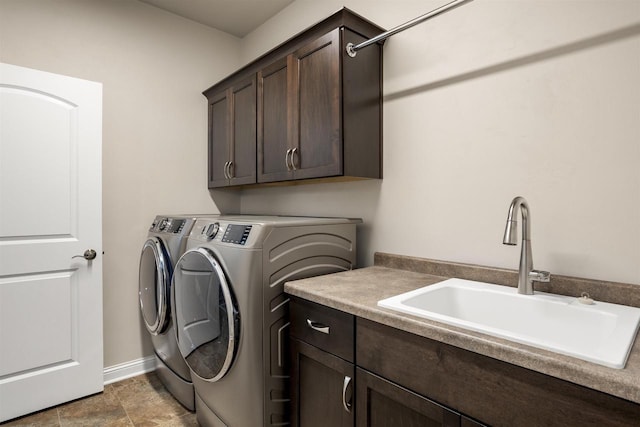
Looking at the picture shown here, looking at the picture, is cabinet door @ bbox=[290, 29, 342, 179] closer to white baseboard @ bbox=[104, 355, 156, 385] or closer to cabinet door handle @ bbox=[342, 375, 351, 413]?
cabinet door handle @ bbox=[342, 375, 351, 413]

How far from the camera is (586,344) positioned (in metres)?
1.08

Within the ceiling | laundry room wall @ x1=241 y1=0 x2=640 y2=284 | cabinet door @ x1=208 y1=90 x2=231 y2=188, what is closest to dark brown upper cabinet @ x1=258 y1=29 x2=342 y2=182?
laundry room wall @ x1=241 y1=0 x2=640 y2=284

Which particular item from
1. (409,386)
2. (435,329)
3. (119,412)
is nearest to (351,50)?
(435,329)

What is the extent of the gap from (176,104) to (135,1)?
753 millimetres

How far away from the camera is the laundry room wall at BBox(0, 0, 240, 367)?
7.36ft

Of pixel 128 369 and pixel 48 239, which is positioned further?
pixel 128 369

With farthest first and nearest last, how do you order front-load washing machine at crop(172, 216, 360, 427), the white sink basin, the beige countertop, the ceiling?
the ceiling < front-load washing machine at crop(172, 216, 360, 427) < the white sink basin < the beige countertop

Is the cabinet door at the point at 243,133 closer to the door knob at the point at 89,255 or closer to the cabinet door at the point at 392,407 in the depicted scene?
the door knob at the point at 89,255

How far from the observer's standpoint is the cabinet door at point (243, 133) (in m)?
2.36

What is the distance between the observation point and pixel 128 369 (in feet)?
8.27

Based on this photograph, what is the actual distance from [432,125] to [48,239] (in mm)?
2290

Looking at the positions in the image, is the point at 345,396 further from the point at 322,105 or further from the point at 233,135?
the point at 233,135

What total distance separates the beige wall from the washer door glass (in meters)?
0.87

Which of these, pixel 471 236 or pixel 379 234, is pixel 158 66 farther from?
pixel 471 236
